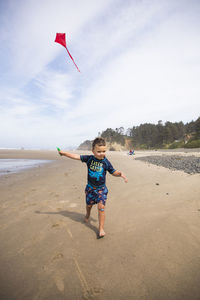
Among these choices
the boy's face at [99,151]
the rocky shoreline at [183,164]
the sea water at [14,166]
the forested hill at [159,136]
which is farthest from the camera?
the forested hill at [159,136]

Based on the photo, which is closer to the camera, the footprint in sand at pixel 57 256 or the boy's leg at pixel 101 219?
the footprint in sand at pixel 57 256

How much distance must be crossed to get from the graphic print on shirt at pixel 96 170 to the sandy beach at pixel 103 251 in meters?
1.05

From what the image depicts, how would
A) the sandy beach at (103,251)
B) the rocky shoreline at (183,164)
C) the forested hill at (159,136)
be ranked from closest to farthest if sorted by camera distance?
1. the sandy beach at (103,251)
2. the rocky shoreline at (183,164)
3. the forested hill at (159,136)

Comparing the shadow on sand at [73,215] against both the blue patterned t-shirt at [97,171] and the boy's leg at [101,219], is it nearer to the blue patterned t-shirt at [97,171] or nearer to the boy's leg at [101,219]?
the boy's leg at [101,219]

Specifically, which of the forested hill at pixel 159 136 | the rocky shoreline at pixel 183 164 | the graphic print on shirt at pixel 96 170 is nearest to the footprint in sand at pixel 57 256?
the graphic print on shirt at pixel 96 170

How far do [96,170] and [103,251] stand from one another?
1.40 m

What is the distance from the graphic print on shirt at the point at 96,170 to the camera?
9.62 ft

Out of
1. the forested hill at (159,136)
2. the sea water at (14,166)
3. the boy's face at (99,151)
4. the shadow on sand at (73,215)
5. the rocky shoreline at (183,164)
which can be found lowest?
the shadow on sand at (73,215)

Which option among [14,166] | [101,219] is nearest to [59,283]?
[101,219]

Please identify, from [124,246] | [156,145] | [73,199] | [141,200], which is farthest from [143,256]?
[156,145]

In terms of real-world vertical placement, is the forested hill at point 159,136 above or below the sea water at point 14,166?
above

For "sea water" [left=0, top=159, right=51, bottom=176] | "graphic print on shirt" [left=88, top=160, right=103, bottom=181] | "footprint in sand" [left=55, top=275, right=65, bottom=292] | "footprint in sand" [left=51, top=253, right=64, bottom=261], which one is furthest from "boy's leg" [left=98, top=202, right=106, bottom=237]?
"sea water" [left=0, top=159, right=51, bottom=176]

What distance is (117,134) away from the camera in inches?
3452

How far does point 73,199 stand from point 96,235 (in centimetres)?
198
